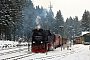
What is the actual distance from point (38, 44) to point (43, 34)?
→ 1620 millimetres

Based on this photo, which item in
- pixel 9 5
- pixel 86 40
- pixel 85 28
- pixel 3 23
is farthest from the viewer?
pixel 85 28

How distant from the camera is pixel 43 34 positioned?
1206 inches

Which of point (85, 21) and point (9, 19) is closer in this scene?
point (9, 19)

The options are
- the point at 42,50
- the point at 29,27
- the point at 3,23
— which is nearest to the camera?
the point at 42,50

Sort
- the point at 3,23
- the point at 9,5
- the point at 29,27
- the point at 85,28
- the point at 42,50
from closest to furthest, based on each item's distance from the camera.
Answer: the point at 42,50 < the point at 3,23 < the point at 9,5 < the point at 29,27 < the point at 85,28

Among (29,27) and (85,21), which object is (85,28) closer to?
(85,21)

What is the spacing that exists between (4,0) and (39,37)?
30700 millimetres

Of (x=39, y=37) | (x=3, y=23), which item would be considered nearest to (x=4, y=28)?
(x=3, y=23)

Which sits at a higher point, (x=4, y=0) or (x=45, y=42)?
(x=4, y=0)

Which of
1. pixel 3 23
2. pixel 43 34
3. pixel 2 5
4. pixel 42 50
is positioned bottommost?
pixel 42 50

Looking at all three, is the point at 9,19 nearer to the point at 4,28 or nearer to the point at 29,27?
the point at 4,28

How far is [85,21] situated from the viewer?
A: 106250 mm

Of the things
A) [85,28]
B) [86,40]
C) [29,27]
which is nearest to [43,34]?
[86,40]

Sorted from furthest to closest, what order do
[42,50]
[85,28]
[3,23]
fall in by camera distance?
[85,28] < [3,23] < [42,50]
